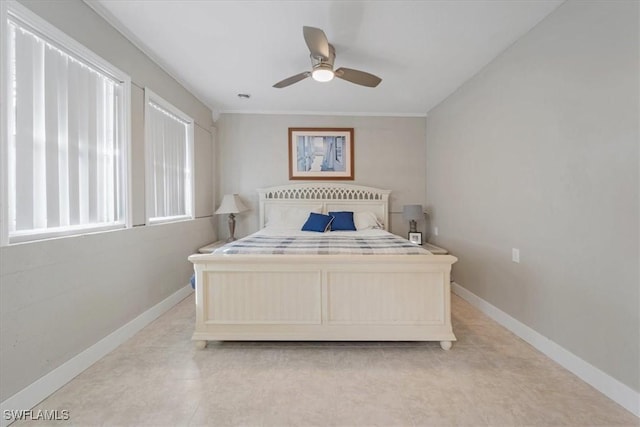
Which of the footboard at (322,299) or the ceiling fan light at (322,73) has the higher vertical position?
the ceiling fan light at (322,73)

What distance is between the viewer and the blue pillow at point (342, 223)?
4137 mm

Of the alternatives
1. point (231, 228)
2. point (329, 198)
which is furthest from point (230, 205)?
point (329, 198)

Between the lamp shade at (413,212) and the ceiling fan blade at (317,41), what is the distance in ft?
8.62

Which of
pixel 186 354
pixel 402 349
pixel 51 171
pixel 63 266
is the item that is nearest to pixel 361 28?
pixel 51 171

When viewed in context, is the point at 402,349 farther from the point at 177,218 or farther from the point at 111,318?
the point at 177,218

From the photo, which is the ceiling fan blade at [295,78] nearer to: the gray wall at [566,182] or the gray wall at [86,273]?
the gray wall at [86,273]

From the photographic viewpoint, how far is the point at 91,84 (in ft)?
7.13

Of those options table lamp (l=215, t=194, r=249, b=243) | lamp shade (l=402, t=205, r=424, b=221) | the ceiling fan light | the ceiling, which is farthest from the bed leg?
table lamp (l=215, t=194, r=249, b=243)

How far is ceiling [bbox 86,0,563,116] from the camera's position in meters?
2.13

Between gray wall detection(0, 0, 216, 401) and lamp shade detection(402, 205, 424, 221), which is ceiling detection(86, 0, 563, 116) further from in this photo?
lamp shade detection(402, 205, 424, 221)

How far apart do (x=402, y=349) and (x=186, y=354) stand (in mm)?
1668

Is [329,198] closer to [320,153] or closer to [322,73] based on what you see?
[320,153]

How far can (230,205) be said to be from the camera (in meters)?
4.23

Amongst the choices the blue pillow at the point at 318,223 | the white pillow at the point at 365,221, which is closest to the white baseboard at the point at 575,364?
the white pillow at the point at 365,221
